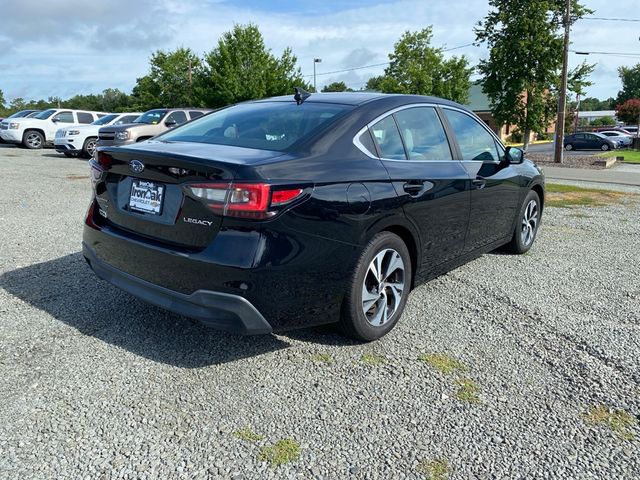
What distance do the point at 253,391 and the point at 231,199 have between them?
106cm

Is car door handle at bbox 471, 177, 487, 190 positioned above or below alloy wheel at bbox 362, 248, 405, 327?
above

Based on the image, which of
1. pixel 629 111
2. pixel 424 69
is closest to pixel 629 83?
pixel 629 111

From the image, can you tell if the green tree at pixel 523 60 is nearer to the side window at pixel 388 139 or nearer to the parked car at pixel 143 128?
the parked car at pixel 143 128

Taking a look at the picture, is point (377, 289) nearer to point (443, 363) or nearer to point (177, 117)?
point (443, 363)

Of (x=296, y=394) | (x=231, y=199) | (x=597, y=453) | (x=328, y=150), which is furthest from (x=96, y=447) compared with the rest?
(x=597, y=453)

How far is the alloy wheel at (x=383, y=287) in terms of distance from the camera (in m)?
3.44

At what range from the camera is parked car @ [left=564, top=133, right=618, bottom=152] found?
41.4 metres

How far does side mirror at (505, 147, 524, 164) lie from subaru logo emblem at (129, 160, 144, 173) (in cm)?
352

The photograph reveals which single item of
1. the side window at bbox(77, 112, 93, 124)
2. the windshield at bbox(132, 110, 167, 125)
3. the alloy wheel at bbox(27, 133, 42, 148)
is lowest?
the alloy wheel at bbox(27, 133, 42, 148)

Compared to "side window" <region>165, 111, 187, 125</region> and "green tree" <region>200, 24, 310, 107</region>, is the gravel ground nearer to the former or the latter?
"side window" <region>165, 111, 187, 125</region>

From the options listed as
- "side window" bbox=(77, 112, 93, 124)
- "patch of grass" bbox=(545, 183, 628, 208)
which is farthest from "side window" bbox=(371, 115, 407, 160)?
"side window" bbox=(77, 112, 93, 124)

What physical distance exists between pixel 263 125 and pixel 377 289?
1.36 m

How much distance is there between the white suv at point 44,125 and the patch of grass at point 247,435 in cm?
2164

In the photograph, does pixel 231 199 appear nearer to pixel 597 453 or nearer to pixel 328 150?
pixel 328 150
